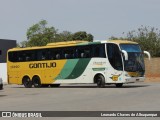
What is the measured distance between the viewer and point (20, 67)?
37812 millimetres

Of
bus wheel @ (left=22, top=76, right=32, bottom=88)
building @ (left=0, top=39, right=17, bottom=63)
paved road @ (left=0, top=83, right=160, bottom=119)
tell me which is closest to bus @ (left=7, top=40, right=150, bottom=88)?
bus wheel @ (left=22, top=76, right=32, bottom=88)

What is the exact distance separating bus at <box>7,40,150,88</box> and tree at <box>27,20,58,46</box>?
2118 inches

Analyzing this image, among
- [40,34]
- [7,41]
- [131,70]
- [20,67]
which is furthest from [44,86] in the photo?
[40,34]

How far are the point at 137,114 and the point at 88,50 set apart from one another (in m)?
18.7

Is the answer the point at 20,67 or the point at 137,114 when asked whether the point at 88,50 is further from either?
the point at 137,114

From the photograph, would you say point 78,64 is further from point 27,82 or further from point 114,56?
point 27,82

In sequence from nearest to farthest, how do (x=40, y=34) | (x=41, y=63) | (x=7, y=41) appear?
(x=41, y=63) → (x=7, y=41) → (x=40, y=34)

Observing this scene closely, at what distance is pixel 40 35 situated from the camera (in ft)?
308

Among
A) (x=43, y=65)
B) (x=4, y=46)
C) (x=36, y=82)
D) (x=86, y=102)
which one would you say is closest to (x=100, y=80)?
(x=43, y=65)

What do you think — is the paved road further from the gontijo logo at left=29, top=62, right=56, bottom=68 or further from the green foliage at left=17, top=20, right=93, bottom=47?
the green foliage at left=17, top=20, right=93, bottom=47

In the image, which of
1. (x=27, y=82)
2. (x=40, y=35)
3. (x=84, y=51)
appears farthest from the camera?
(x=40, y=35)

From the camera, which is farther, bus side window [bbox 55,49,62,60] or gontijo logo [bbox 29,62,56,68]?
gontijo logo [bbox 29,62,56,68]

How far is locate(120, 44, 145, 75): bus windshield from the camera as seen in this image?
31.5 m

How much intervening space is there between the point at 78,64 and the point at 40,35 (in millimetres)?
60783
